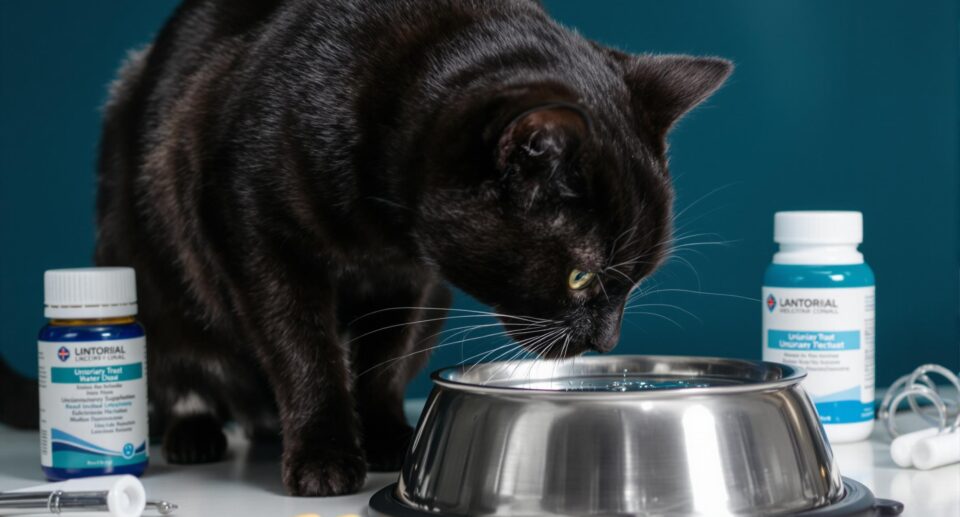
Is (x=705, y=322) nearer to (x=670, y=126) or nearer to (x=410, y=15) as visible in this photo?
(x=670, y=126)

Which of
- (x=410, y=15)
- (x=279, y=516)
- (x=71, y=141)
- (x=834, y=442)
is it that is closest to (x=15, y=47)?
(x=71, y=141)

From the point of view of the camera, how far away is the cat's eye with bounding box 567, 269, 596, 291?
1104 millimetres

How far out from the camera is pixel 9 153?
198 centimetres

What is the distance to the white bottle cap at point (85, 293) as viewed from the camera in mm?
1241

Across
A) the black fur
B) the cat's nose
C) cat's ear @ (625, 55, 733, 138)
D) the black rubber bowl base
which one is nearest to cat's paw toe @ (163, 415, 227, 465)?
the black fur

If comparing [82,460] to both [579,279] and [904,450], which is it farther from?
[904,450]

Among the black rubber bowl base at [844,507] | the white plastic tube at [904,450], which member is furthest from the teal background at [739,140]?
Answer: the black rubber bowl base at [844,507]

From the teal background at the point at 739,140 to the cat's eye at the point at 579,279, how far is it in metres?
0.82

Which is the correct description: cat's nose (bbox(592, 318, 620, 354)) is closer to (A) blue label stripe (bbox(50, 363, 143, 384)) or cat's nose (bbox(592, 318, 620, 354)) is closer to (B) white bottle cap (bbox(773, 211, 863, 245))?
(B) white bottle cap (bbox(773, 211, 863, 245))

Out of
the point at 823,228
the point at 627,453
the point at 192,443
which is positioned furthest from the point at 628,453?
the point at 192,443

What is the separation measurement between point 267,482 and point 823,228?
75 cm

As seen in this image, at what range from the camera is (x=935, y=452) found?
4.24 ft

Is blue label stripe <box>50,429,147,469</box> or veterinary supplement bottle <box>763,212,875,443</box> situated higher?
veterinary supplement bottle <box>763,212,875,443</box>

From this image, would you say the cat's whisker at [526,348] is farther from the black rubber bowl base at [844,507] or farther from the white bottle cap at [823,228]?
the white bottle cap at [823,228]
